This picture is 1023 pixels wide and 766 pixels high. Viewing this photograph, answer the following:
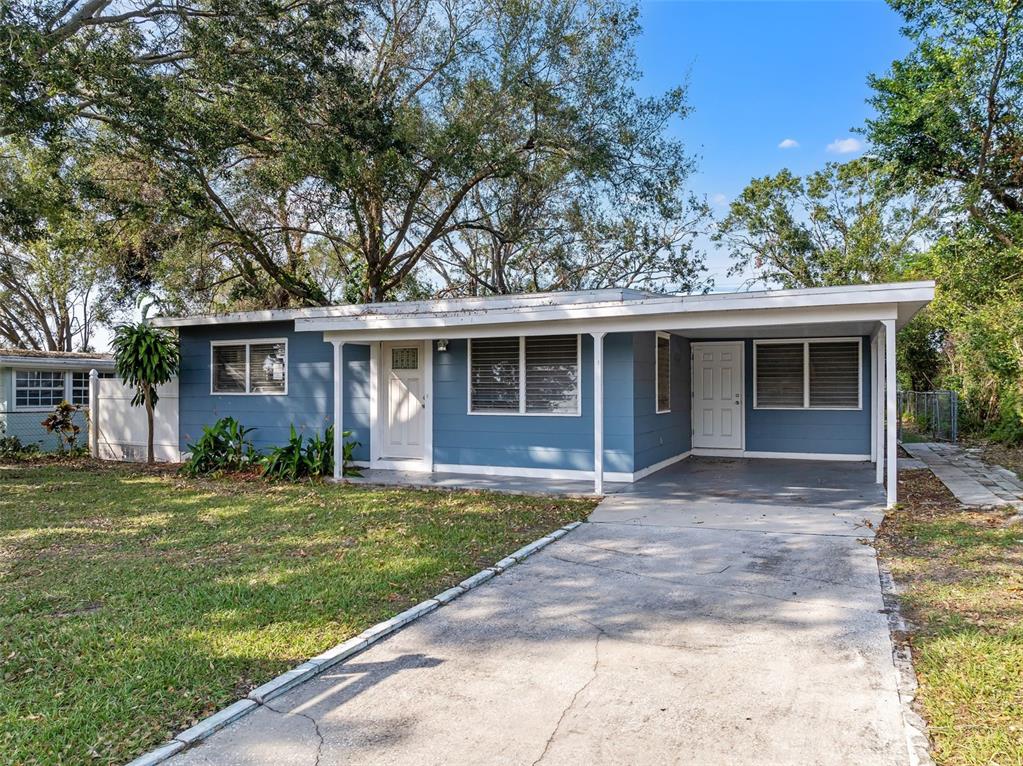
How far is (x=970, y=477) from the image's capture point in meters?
9.39

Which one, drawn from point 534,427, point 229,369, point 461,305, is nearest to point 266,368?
point 229,369

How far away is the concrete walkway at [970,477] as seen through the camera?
7676 mm

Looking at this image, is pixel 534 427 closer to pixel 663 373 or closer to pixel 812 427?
pixel 663 373

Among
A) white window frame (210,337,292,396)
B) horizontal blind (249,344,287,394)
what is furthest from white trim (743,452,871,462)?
horizontal blind (249,344,287,394)

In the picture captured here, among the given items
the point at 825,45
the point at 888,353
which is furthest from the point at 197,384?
the point at 825,45

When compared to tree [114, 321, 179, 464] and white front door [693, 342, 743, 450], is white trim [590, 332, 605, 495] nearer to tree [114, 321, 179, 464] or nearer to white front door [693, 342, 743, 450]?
white front door [693, 342, 743, 450]

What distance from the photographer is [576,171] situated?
14.6 meters

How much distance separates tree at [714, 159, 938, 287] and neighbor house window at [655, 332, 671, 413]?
12334mm

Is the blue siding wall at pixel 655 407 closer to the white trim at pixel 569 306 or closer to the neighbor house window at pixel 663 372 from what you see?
the neighbor house window at pixel 663 372

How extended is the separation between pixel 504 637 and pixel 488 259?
54.5ft

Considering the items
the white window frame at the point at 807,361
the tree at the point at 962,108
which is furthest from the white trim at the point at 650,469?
the tree at the point at 962,108

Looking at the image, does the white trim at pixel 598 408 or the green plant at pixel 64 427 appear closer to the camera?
the white trim at pixel 598 408

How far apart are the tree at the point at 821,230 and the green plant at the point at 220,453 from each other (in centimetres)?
1609

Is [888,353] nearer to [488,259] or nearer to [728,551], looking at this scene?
[728,551]
